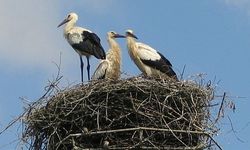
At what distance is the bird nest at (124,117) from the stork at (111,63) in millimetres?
1923

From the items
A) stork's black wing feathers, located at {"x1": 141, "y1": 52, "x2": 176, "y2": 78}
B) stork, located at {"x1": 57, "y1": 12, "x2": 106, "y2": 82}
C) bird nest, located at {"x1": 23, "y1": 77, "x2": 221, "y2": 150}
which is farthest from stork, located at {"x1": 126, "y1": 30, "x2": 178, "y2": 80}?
bird nest, located at {"x1": 23, "y1": 77, "x2": 221, "y2": 150}

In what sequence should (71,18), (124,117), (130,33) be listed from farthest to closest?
(71,18)
(130,33)
(124,117)

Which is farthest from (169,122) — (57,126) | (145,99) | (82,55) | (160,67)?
(82,55)

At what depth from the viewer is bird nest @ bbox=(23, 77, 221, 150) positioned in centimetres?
1087

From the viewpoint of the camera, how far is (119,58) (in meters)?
13.9

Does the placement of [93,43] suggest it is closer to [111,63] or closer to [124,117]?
[111,63]

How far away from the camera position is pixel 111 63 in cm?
1366

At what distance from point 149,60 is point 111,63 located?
0.69 m

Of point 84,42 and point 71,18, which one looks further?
point 71,18

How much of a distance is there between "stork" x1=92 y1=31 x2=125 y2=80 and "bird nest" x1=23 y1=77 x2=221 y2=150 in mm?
1923

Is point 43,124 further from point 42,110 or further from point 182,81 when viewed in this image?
point 182,81

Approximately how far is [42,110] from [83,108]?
56 cm

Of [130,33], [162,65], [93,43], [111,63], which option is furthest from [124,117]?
[93,43]

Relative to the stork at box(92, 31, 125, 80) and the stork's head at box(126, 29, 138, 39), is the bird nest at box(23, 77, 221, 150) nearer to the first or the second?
the stork at box(92, 31, 125, 80)
